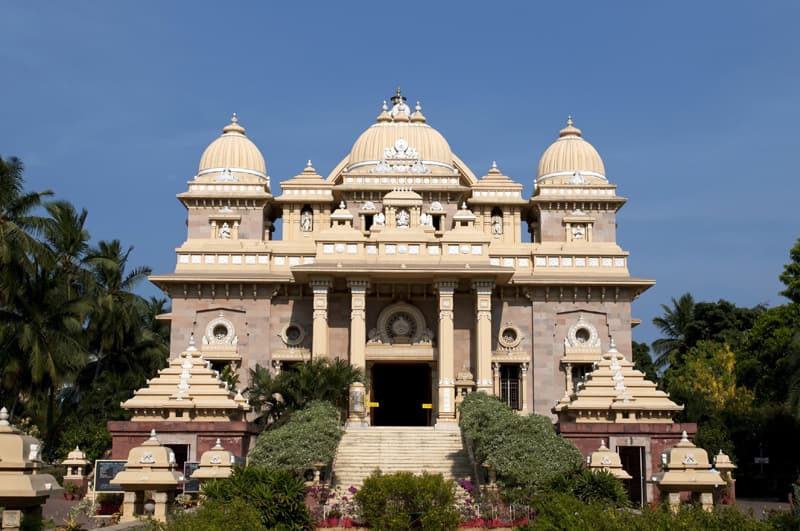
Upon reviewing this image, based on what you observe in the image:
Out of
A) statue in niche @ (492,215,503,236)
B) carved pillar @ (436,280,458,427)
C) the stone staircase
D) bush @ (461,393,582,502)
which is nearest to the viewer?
bush @ (461,393,582,502)

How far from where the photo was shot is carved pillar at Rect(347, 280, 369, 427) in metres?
36.0

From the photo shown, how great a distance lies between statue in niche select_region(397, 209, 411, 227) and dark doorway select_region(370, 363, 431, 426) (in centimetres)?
550

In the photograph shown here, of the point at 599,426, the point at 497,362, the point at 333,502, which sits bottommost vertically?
the point at 333,502

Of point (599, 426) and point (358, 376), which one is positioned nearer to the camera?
point (599, 426)

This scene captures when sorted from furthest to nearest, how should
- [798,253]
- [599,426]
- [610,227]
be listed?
[610,227] < [798,253] < [599,426]

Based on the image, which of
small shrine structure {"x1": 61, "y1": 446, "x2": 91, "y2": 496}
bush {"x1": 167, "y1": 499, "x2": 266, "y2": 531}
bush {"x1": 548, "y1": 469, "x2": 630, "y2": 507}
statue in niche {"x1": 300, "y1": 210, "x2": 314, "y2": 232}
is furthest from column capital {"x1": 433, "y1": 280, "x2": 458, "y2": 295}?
bush {"x1": 167, "y1": 499, "x2": 266, "y2": 531}

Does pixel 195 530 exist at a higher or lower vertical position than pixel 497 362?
lower

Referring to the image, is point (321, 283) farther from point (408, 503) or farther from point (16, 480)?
point (16, 480)

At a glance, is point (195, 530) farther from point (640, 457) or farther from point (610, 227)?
point (610, 227)

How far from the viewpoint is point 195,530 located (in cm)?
1539

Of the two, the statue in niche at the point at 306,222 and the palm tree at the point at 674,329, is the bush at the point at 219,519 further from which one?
the palm tree at the point at 674,329

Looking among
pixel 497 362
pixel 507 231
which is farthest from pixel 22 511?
pixel 507 231

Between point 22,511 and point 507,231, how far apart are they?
3477 cm

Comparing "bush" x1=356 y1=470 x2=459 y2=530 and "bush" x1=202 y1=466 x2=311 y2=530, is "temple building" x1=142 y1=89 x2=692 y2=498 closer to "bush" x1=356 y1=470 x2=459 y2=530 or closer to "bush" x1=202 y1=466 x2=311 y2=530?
"bush" x1=356 y1=470 x2=459 y2=530
